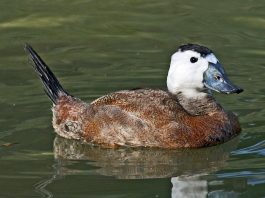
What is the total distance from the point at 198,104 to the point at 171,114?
49 centimetres

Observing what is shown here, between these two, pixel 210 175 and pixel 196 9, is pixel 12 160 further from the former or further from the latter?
pixel 196 9

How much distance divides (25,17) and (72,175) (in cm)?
663

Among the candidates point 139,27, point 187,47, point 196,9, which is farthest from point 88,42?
point 187,47

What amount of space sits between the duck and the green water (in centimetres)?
12

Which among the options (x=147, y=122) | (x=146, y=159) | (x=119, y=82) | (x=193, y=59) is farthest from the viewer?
(x=119, y=82)

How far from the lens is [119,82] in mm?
12562

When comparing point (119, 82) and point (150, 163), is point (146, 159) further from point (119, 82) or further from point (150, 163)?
point (119, 82)

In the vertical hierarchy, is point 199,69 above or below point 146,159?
above

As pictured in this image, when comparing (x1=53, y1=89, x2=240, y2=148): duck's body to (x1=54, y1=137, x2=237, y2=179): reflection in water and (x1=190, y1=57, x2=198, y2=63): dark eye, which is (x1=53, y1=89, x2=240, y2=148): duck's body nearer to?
(x1=54, y1=137, x2=237, y2=179): reflection in water

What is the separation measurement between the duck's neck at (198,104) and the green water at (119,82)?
0.43 meters

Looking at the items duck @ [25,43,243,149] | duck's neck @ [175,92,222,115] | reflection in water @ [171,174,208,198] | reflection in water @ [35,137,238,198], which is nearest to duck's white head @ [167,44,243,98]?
duck @ [25,43,243,149]

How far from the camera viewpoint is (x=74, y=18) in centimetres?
1565

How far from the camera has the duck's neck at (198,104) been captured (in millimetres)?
10617

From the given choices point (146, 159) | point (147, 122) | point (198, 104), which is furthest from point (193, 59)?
point (146, 159)
